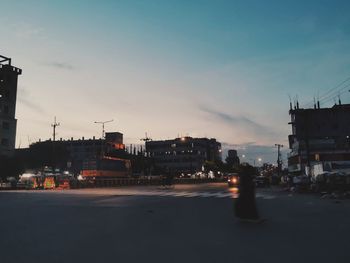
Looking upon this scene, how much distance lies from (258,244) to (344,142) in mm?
79120

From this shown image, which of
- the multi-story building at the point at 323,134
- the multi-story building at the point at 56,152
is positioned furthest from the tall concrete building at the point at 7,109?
the multi-story building at the point at 323,134

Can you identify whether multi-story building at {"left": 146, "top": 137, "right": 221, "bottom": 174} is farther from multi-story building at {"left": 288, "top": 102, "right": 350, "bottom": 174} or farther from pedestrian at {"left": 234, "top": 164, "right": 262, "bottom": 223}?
pedestrian at {"left": 234, "top": 164, "right": 262, "bottom": 223}

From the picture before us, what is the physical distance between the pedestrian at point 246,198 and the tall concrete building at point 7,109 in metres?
68.0

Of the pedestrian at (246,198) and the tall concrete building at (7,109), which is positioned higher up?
the tall concrete building at (7,109)

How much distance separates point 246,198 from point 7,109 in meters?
73.1

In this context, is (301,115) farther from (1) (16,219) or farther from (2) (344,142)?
(1) (16,219)

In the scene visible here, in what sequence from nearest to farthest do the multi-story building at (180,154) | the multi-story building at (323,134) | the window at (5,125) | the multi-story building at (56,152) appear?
1. the window at (5,125)
2. the multi-story building at (323,134)
3. the multi-story building at (56,152)
4. the multi-story building at (180,154)

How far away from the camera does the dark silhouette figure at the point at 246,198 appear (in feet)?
33.9

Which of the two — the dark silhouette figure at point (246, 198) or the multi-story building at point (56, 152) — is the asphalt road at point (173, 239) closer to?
the dark silhouette figure at point (246, 198)

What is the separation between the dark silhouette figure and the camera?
33.9 feet

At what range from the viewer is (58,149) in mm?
92875

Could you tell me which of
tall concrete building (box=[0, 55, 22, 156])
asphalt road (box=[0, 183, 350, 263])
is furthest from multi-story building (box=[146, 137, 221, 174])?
asphalt road (box=[0, 183, 350, 263])

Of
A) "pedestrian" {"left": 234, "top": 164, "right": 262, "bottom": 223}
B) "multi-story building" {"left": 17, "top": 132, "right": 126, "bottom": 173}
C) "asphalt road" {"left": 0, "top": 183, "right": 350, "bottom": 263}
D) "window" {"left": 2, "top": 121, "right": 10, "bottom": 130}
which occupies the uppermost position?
"window" {"left": 2, "top": 121, "right": 10, "bottom": 130}

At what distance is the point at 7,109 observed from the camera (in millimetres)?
72750
